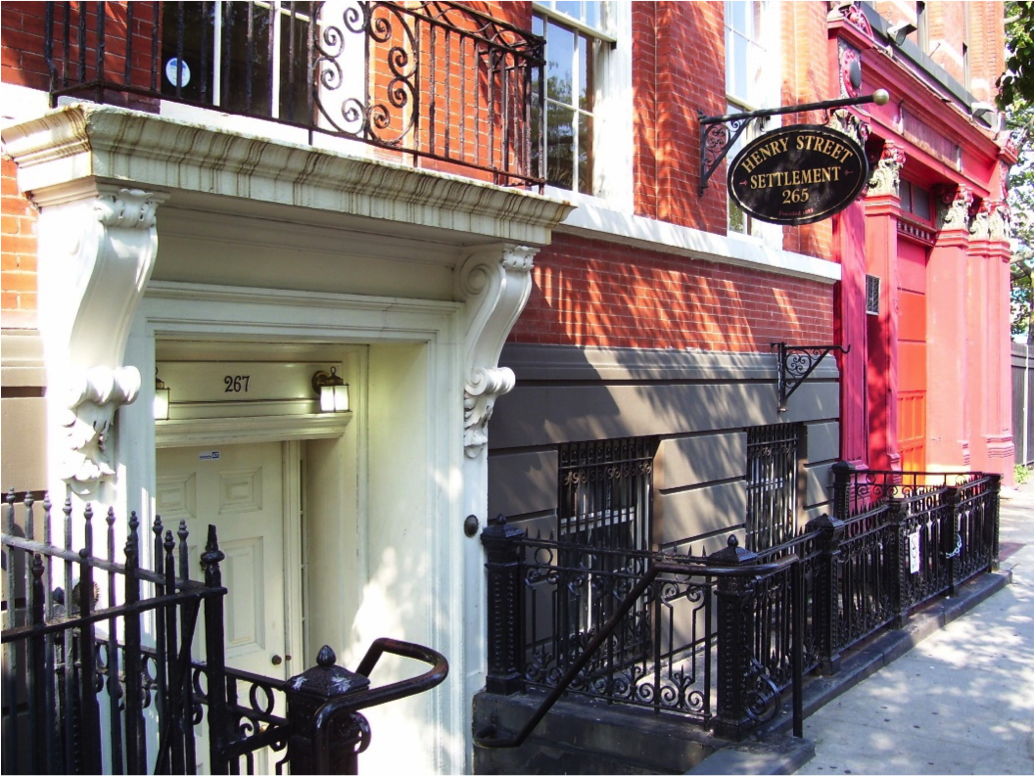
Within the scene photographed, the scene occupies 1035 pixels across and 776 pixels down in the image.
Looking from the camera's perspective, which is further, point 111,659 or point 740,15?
point 740,15

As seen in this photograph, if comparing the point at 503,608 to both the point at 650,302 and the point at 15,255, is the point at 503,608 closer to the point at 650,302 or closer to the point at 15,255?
the point at 650,302

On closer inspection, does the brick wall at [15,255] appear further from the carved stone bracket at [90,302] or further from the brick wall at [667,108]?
the brick wall at [667,108]

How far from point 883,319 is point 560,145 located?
24.1 feet

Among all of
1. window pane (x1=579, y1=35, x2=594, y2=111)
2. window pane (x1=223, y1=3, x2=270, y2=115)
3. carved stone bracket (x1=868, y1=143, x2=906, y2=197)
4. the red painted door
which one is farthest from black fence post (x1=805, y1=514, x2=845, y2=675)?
the red painted door

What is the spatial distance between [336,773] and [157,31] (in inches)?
123

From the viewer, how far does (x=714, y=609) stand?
8914mm

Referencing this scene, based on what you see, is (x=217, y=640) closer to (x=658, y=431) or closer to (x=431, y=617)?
(x=431, y=617)

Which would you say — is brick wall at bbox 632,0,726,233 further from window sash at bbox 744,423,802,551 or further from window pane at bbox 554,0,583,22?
window sash at bbox 744,423,802,551

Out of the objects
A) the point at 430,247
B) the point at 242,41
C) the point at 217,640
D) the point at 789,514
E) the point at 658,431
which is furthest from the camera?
the point at 789,514

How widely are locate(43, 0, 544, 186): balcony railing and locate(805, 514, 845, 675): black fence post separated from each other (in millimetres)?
3172

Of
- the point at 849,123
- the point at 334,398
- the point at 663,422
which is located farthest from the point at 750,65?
the point at 334,398

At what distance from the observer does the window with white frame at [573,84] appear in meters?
7.63

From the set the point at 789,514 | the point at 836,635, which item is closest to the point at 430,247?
the point at 836,635

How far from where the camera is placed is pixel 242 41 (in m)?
5.35
